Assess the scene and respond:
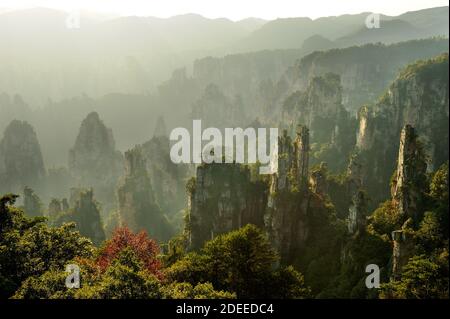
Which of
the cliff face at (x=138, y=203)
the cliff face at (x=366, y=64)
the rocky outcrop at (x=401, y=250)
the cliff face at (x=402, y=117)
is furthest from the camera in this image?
the cliff face at (x=366, y=64)

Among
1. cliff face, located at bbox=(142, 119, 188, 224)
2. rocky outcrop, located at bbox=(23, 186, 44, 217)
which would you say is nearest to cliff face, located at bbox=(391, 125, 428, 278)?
rocky outcrop, located at bbox=(23, 186, 44, 217)

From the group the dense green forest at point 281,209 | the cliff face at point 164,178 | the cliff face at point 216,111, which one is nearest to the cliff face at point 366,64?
the dense green forest at point 281,209

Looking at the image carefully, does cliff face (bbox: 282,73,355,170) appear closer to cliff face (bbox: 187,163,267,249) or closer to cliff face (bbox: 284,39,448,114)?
cliff face (bbox: 284,39,448,114)

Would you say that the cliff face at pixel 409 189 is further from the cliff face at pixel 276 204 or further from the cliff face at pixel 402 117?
the cliff face at pixel 402 117

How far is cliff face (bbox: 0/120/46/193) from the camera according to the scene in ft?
485

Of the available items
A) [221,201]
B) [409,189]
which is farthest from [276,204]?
[409,189]

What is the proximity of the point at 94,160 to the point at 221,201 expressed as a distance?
270ft

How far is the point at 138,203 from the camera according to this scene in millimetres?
105750

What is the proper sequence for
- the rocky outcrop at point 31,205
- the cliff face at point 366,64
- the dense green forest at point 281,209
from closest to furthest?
the dense green forest at point 281,209, the rocky outcrop at point 31,205, the cliff face at point 366,64

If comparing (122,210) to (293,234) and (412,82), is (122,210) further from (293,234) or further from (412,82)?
(412,82)

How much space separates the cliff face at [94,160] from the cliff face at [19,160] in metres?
14.5

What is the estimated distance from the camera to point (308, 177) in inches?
2763

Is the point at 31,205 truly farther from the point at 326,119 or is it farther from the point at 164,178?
the point at 326,119

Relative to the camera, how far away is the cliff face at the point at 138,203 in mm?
102469
